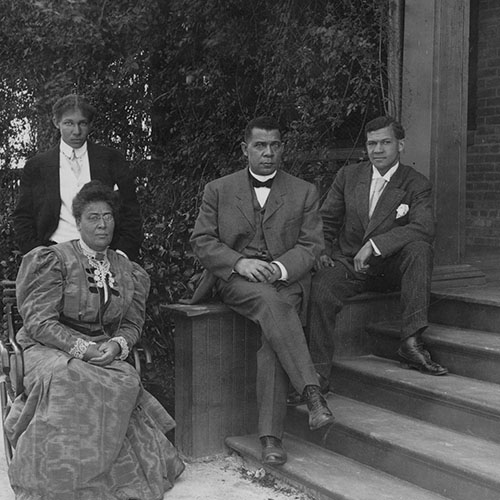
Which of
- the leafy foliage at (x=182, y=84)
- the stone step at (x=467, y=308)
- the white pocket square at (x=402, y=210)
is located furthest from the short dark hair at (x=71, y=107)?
the stone step at (x=467, y=308)

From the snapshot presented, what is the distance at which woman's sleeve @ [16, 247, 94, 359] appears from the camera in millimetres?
3904

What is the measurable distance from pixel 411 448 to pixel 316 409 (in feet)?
1.55

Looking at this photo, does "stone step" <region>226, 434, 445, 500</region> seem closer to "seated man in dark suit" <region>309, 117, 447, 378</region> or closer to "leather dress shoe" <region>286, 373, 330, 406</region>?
"leather dress shoe" <region>286, 373, 330, 406</region>

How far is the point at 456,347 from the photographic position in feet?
15.1

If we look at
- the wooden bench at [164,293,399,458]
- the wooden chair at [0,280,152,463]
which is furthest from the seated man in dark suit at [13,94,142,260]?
the wooden bench at [164,293,399,458]

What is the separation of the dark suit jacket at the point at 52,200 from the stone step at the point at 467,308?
1810 mm

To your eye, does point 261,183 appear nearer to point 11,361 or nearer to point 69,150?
point 69,150

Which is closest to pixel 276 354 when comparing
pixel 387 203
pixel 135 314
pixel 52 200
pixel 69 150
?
pixel 135 314

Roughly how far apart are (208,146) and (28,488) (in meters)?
4.79

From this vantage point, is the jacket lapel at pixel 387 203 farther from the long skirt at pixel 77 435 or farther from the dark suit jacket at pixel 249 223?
the long skirt at pixel 77 435

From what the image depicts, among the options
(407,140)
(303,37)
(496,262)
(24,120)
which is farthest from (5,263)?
A: (496,262)

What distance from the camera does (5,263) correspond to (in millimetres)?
7254

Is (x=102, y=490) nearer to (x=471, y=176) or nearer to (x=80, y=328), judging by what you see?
(x=80, y=328)

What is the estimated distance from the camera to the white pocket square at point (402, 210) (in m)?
4.91
